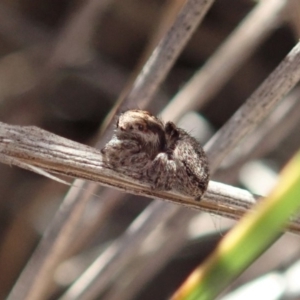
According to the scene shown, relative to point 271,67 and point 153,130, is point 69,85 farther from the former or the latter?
point 153,130

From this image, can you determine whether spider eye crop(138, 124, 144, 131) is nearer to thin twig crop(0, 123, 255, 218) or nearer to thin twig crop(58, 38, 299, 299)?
thin twig crop(0, 123, 255, 218)

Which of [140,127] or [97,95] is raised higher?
[140,127]

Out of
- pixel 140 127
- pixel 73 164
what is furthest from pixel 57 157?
pixel 140 127

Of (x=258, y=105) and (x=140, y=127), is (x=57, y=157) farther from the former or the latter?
(x=258, y=105)

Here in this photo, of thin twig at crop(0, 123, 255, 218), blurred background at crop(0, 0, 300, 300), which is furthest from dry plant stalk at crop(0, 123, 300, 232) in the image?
blurred background at crop(0, 0, 300, 300)

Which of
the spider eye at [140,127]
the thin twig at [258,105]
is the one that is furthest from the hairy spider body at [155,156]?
the thin twig at [258,105]

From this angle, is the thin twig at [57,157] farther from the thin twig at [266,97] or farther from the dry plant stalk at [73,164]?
the thin twig at [266,97]
